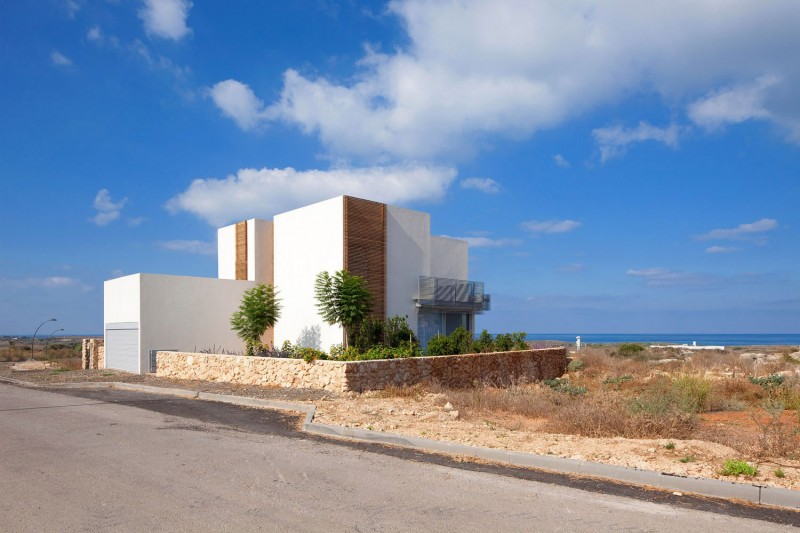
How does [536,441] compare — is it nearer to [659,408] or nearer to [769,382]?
[659,408]

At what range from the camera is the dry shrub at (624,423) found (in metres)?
10.3

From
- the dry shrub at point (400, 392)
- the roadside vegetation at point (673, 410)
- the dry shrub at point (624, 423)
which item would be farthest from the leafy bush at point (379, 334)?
the dry shrub at point (624, 423)

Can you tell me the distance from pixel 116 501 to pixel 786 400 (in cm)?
1526

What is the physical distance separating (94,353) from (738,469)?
32.7 m

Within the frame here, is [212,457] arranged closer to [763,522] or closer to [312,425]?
[312,425]

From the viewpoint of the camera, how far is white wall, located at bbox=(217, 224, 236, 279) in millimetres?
32469

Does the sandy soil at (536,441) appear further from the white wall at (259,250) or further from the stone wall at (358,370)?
the white wall at (259,250)

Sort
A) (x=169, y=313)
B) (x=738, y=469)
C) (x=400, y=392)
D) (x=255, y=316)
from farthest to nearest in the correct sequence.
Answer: (x=169, y=313) → (x=255, y=316) → (x=400, y=392) → (x=738, y=469)

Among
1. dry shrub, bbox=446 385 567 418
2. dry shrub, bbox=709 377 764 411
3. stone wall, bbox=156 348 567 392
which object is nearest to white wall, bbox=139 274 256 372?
stone wall, bbox=156 348 567 392

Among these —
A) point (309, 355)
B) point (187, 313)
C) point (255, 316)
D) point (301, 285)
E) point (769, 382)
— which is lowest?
point (769, 382)

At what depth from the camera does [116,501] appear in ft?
21.7

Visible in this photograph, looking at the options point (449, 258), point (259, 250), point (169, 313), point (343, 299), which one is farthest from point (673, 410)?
point (259, 250)

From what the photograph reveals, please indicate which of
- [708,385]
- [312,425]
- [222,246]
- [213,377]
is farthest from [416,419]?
[222,246]

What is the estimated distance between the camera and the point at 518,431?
1109 cm
